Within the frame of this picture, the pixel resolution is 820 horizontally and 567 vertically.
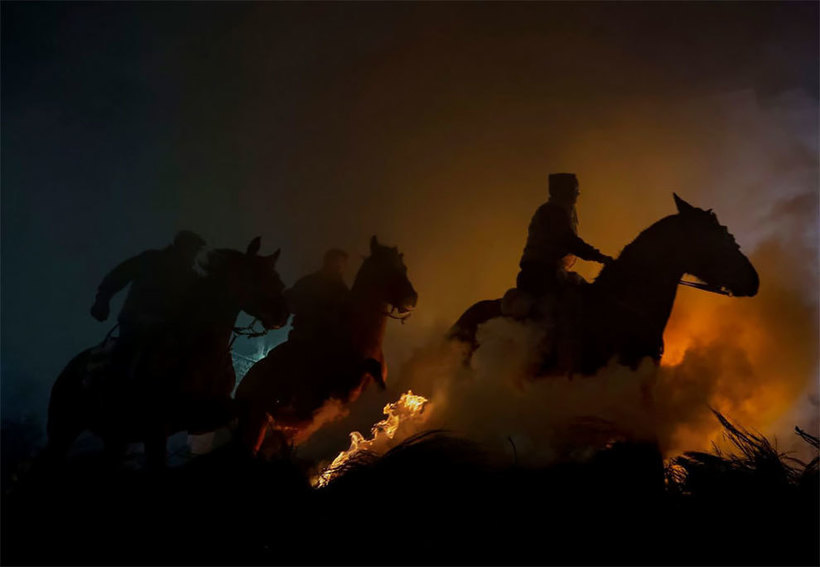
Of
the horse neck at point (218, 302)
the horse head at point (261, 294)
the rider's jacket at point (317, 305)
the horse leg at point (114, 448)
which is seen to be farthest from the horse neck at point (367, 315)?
the horse leg at point (114, 448)

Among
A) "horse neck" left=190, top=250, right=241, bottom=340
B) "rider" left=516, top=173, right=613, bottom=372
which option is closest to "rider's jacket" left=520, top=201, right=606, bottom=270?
"rider" left=516, top=173, right=613, bottom=372

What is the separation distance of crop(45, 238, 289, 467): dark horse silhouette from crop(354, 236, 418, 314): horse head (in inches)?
57.7

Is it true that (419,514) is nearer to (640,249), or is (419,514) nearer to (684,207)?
(640,249)

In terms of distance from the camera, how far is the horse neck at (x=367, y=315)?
21.7ft

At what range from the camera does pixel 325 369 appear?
6.34 meters

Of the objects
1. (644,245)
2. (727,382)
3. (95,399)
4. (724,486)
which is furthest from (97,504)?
(727,382)

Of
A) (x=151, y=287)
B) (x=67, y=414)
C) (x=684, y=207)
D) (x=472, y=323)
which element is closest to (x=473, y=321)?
(x=472, y=323)

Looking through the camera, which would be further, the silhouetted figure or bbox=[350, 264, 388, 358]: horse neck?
bbox=[350, 264, 388, 358]: horse neck

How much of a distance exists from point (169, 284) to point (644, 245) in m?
5.35

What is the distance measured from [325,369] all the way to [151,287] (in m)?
2.21

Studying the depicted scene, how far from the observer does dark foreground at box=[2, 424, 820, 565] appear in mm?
3648

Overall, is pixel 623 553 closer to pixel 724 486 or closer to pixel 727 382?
pixel 724 486

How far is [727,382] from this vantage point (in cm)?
630

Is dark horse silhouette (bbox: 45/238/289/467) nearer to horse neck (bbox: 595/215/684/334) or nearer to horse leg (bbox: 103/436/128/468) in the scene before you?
horse leg (bbox: 103/436/128/468)
